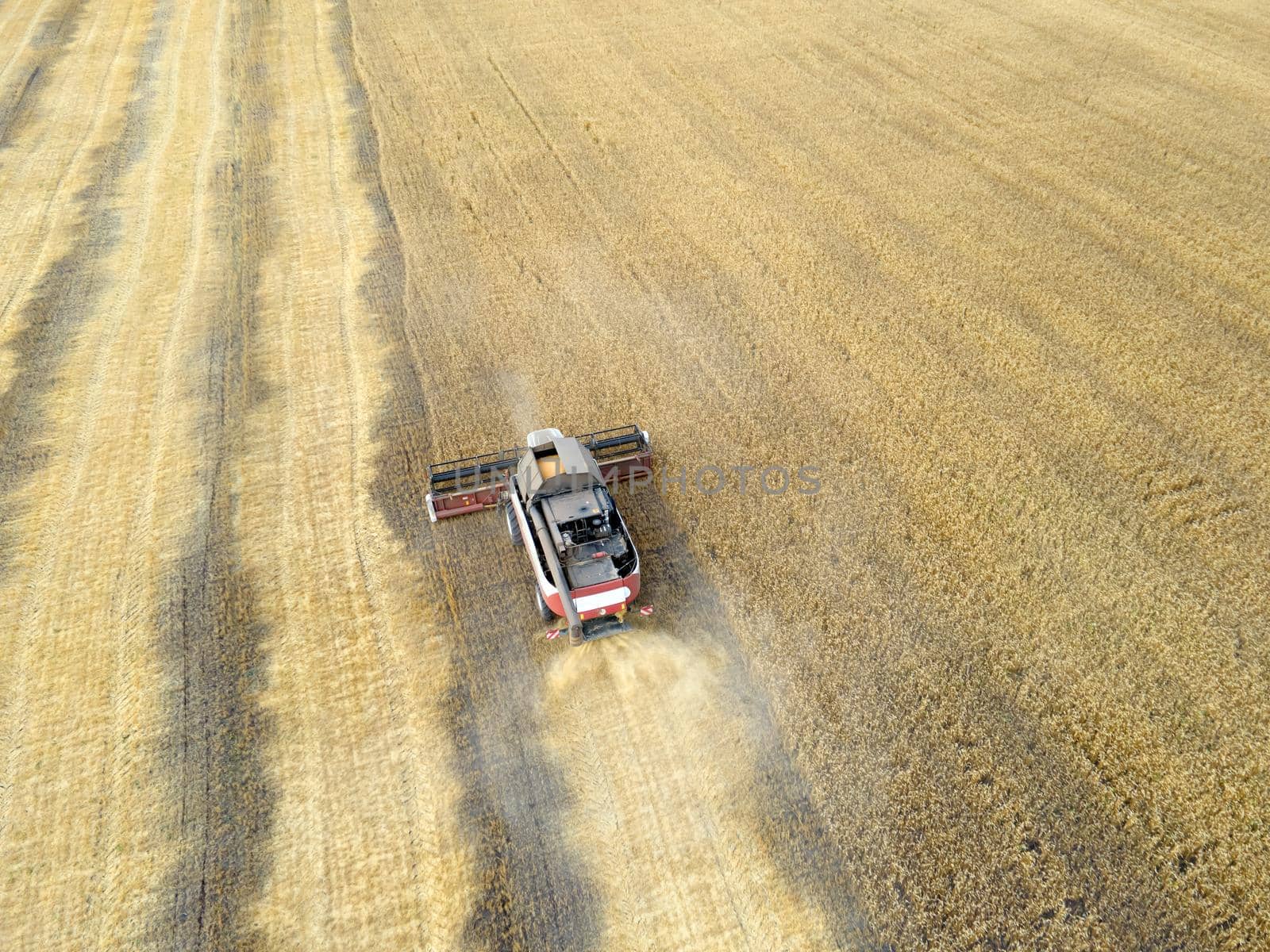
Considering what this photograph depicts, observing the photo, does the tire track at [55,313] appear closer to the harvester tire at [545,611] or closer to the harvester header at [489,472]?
the harvester header at [489,472]

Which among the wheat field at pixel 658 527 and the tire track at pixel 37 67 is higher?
the tire track at pixel 37 67

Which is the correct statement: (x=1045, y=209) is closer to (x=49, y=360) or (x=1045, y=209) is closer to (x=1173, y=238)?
(x=1173, y=238)

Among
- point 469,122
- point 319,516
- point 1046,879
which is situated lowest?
point 1046,879

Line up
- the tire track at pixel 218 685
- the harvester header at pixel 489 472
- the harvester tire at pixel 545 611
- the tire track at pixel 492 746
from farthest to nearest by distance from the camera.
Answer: the harvester header at pixel 489 472 → the harvester tire at pixel 545 611 → the tire track at pixel 218 685 → the tire track at pixel 492 746

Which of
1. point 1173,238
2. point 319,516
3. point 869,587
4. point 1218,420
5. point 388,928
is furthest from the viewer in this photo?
point 1173,238

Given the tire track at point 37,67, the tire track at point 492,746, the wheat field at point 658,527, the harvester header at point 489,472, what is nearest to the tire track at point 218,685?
the wheat field at point 658,527

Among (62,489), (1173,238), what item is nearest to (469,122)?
(62,489)
